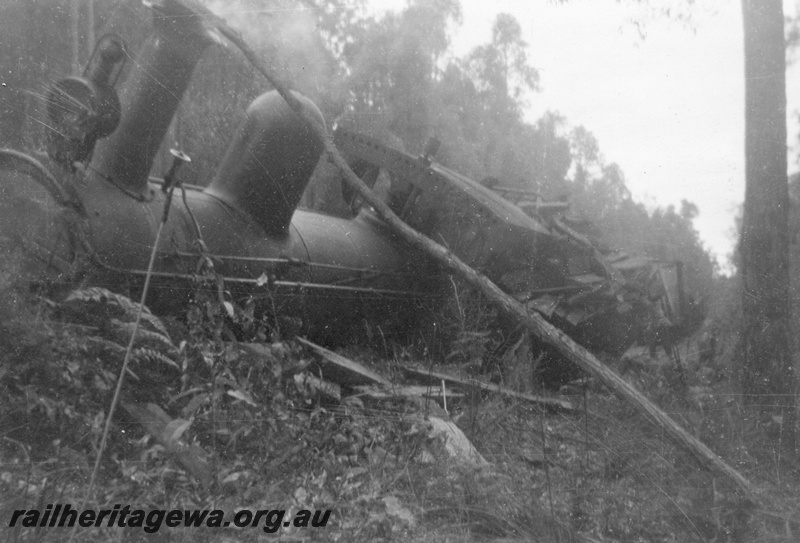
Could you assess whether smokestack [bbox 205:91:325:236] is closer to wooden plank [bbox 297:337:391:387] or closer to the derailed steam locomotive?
the derailed steam locomotive

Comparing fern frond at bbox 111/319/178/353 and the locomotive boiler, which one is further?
the locomotive boiler

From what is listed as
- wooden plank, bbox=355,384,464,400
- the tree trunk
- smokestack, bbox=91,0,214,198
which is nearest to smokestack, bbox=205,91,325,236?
smokestack, bbox=91,0,214,198

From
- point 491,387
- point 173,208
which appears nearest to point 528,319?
point 491,387

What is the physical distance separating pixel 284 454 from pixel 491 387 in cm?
221

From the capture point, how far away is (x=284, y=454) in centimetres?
326

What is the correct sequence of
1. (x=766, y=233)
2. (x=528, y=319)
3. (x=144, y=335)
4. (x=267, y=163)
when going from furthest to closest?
1. (x=528, y=319)
2. (x=267, y=163)
3. (x=766, y=233)
4. (x=144, y=335)

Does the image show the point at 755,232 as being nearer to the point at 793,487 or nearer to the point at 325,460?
the point at 793,487

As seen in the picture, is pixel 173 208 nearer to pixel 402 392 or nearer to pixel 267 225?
pixel 267 225

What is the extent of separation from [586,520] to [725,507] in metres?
0.87

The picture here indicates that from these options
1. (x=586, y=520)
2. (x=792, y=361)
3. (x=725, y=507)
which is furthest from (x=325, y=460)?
(x=792, y=361)

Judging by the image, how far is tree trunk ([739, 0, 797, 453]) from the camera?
14.4 feet

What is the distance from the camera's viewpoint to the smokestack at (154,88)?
3939 mm

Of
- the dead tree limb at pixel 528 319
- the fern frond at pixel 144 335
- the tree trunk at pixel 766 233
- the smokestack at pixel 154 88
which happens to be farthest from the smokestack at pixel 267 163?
the tree trunk at pixel 766 233

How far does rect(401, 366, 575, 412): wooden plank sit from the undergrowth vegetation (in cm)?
59
